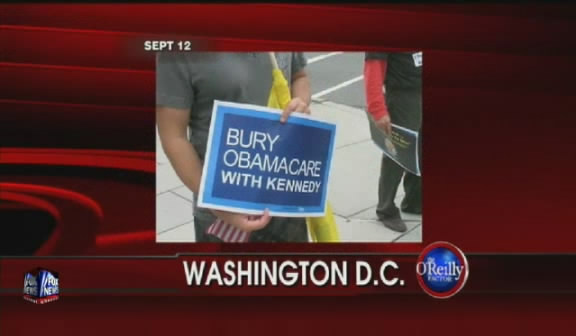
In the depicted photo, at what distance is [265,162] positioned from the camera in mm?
2936

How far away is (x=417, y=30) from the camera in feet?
9.68

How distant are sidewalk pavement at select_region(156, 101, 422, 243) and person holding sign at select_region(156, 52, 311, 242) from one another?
55 mm

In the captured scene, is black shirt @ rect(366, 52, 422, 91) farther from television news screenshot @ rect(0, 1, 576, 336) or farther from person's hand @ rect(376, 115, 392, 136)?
person's hand @ rect(376, 115, 392, 136)

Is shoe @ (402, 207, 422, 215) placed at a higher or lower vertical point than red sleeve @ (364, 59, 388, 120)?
lower

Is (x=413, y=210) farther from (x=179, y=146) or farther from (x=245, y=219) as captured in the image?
(x=179, y=146)

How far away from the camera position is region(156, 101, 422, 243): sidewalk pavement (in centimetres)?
296

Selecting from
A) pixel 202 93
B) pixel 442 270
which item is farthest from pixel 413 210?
pixel 202 93

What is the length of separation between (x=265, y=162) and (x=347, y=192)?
1.26 feet

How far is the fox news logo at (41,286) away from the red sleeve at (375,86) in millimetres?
1596

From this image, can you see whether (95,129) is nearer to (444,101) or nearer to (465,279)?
(444,101)

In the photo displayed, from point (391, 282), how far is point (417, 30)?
3.64ft

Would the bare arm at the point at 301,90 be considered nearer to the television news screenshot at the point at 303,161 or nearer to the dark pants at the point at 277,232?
the television news screenshot at the point at 303,161

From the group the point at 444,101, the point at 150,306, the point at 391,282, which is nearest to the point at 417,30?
the point at 444,101

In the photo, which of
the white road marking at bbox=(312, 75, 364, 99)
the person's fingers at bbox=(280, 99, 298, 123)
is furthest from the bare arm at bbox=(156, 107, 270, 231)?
the white road marking at bbox=(312, 75, 364, 99)
